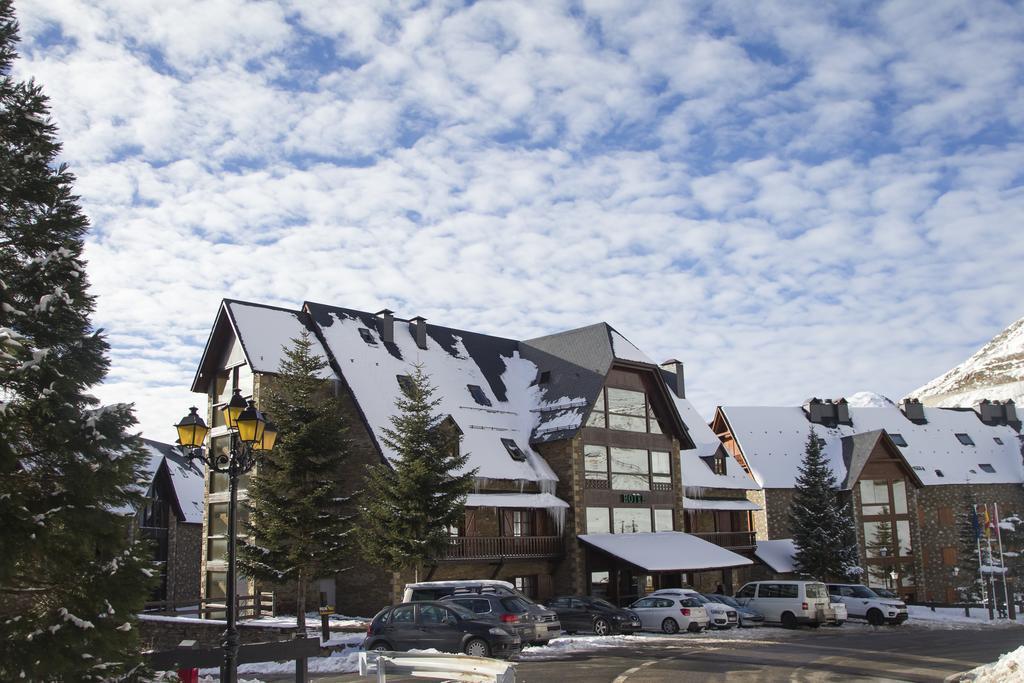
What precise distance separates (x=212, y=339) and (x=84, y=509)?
29.1m

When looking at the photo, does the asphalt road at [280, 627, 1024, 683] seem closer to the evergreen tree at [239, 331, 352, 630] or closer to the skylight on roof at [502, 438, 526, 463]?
the evergreen tree at [239, 331, 352, 630]

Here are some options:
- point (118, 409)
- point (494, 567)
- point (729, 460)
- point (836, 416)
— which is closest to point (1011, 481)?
point (836, 416)

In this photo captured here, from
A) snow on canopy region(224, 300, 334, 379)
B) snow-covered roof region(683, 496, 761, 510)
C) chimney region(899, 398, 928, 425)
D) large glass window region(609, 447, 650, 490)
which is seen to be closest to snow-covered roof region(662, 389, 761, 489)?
snow-covered roof region(683, 496, 761, 510)

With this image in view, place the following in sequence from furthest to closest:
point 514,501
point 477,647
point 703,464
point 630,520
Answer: point 703,464 → point 630,520 → point 514,501 → point 477,647

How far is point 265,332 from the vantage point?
1405 inches

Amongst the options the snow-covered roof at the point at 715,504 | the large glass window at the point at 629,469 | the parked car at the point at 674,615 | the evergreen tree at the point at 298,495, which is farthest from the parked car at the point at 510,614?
the snow-covered roof at the point at 715,504

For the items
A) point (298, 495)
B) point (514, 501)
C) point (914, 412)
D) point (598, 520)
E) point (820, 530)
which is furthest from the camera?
A: point (914, 412)

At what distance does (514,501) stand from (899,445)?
33.7m

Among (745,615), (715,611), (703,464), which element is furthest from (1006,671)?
(703,464)

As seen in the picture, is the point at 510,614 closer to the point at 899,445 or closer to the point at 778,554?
the point at 778,554

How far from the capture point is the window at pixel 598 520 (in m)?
38.6

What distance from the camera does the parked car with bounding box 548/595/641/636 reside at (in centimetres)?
2927

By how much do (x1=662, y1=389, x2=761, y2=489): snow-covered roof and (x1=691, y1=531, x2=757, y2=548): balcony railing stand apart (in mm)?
2323

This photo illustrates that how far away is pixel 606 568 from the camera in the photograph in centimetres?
3850
